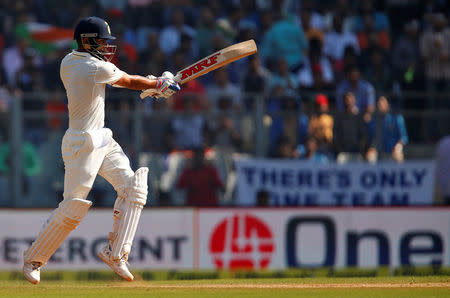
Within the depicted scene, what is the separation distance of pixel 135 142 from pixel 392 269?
138 inches

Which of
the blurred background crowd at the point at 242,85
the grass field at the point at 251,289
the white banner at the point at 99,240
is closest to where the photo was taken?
the grass field at the point at 251,289

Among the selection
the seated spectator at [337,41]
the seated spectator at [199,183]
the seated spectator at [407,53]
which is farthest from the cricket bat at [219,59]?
the seated spectator at [337,41]

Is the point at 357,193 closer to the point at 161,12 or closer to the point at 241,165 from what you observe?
the point at 241,165

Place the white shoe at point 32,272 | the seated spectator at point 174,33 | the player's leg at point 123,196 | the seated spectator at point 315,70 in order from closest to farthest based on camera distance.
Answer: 1. the player's leg at point 123,196
2. the white shoe at point 32,272
3. the seated spectator at point 315,70
4. the seated spectator at point 174,33

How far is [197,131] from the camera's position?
36.2 feet

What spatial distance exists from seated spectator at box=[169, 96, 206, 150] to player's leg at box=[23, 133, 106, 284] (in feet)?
13.4

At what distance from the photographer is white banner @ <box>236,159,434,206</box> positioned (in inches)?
444

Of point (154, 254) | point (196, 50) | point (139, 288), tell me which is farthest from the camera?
point (196, 50)

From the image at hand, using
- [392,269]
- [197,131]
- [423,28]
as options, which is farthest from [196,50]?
[392,269]

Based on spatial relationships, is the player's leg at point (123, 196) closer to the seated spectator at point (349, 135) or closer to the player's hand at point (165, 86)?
the player's hand at point (165, 86)

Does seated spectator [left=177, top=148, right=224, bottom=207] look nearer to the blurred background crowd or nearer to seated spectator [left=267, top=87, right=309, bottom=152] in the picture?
the blurred background crowd

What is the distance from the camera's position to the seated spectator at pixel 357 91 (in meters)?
11.6

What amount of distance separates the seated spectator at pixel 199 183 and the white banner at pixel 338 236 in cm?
36

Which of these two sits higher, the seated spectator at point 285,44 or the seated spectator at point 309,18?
the seated spectator at point 309,18
